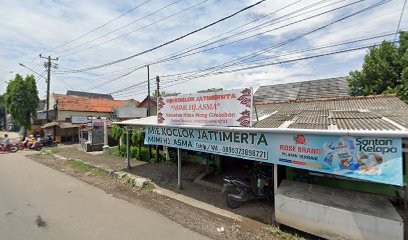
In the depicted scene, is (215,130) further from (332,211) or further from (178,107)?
(332,211)

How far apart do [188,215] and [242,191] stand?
1803 millimetres

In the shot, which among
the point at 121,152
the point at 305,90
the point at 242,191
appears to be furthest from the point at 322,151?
the point at 305,90

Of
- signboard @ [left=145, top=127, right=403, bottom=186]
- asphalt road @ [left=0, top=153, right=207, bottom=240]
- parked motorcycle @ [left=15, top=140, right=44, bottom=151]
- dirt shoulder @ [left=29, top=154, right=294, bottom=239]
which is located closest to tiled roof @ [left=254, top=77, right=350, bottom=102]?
signboard @ [left=145, top=127, right=403, bottom=186]

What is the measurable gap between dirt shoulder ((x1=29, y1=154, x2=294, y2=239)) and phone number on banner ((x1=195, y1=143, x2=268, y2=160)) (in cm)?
182

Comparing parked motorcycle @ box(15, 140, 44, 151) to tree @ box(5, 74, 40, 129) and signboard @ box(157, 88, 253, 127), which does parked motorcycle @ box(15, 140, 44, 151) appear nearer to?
tree @ box(5, 74, 40, 129)

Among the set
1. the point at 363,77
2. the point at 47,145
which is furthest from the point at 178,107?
the point at 47,145

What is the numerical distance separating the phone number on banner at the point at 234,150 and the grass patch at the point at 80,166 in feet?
25.1

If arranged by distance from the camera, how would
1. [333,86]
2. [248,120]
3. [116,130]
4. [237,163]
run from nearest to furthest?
[248,120] → [237,163] → [116,130] → [333,86]

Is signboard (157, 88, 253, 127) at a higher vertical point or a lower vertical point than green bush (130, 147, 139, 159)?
higher

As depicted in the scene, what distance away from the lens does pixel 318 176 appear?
7.13 metres

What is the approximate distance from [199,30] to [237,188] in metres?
5.98

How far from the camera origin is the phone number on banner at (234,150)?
19.7 ft

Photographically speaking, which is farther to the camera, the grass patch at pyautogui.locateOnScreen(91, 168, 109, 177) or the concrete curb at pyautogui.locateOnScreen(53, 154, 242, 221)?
the grass patch at pyautogui.locateOnScreen(91, 168, 109, 177)

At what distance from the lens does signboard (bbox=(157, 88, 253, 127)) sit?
6305mm
